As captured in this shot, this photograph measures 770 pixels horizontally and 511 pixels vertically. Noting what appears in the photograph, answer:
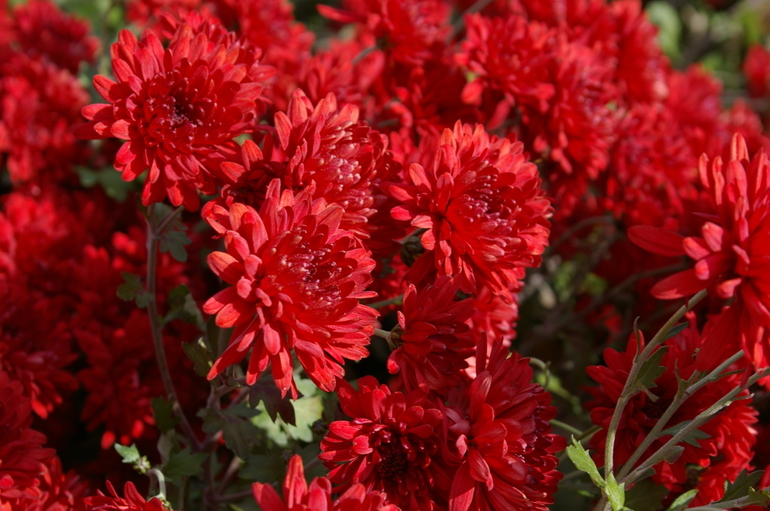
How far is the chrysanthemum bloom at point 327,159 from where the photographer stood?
1056 millimetres

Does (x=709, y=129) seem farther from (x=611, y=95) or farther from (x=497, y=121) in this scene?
(x=497, y=121)

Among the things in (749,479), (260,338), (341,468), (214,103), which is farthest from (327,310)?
(749,479)

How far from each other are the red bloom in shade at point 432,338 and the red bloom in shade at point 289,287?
82 mm

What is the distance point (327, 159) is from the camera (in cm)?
107

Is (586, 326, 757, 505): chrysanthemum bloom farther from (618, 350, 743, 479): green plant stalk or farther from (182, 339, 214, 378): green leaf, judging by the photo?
(182, 339, 214, 378): green leaf

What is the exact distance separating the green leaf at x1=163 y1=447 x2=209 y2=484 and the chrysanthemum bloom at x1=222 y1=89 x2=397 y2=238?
532mm

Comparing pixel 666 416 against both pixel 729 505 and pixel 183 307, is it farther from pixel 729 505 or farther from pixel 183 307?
pixel 183 307

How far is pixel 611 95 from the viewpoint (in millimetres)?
1645

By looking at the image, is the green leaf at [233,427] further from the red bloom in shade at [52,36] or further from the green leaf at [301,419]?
the red bloom in shade at [52,36]

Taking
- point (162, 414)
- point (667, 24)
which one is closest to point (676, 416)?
point (162, 414)

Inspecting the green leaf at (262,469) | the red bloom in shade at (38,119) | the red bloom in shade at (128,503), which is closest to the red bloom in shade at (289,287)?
the red bloom in shade at (128,503)

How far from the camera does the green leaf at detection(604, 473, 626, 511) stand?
99cm

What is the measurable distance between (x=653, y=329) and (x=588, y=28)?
3.01 feet

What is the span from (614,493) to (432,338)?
0.36 m
